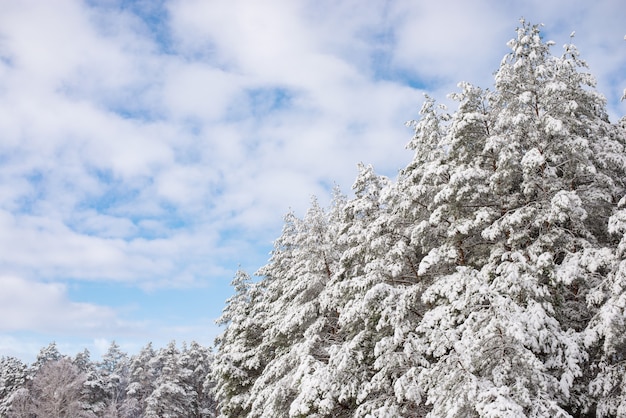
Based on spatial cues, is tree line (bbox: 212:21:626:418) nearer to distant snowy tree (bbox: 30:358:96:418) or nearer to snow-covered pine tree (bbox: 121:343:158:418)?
distant snowy tree (bbox: 30:358:96:418)

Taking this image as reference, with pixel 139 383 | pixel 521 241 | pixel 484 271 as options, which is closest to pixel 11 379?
pixel 139 383

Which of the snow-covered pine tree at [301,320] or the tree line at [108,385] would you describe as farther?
the tree line at [108,385]

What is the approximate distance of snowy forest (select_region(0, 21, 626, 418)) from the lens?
9906 mm

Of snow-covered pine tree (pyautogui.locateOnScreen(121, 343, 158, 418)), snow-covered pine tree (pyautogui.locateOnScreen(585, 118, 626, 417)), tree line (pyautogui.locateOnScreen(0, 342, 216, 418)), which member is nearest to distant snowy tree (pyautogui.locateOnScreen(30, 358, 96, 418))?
tree line (pyautogui.locateOnScreen(0, 342, 216, 418))

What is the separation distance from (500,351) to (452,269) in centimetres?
507

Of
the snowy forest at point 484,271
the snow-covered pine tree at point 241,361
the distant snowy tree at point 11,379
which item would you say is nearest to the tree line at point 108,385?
the distant snowy tree at point 11,379

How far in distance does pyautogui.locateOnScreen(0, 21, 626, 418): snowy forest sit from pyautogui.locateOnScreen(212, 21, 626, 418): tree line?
2.1 inches

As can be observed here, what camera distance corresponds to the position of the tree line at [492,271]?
987cm

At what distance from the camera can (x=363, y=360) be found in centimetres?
1545

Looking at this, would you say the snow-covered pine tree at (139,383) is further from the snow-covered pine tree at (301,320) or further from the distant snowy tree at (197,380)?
the snow-covered pine tree at (301,320)

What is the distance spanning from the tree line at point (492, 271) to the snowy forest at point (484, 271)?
54 mm

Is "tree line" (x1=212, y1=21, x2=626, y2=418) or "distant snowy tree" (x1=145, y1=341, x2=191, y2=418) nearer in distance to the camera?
"tree line" (x1=212, y1=21, x2=626, y2=418)

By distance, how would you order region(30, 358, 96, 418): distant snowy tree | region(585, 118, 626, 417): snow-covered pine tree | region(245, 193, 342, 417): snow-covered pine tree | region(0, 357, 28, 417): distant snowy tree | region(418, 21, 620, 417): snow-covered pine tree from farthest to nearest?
region(0, 357, 28, 417): distant snowy tree < region(30, 358, 96, 418): distant snowy tree < region(245, 193, 342, 417): snow-covered pine tree < region(418, 21, 620, 417): snow-covered pine tree < region(585, 118, 626, 417): snow-covered pine tree

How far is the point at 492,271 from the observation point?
12.9m
